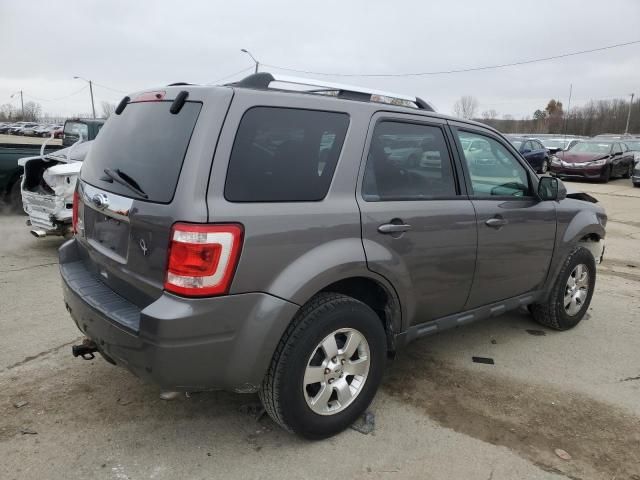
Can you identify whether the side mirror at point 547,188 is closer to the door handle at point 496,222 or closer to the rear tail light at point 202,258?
the door handle at point 496,222

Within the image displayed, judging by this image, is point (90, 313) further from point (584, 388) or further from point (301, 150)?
point (584, 388)

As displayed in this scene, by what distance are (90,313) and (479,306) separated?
2558mm

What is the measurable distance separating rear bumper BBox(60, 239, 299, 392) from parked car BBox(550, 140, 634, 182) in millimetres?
19502

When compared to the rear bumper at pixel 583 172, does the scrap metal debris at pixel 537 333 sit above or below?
below

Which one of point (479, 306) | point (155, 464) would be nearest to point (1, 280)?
point (155, 464)

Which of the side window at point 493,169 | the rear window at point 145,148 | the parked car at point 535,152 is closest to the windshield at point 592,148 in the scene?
the parked car at point 535,152

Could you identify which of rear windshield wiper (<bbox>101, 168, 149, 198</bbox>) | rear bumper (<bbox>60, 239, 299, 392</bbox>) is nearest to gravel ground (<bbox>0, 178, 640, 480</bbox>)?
rear bumper (<bbox>60, 239, 299, 392</bbox>)

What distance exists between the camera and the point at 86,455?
2.66m

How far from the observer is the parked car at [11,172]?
850cm

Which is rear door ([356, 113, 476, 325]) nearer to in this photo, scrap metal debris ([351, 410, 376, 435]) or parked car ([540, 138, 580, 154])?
scrap metal debris ([351, 410, 376, 435])

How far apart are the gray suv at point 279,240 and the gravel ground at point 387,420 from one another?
30 centimetres

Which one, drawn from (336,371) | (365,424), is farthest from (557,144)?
(336,371)

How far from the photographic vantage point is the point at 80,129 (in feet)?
37.4

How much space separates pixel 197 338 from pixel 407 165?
164cm
